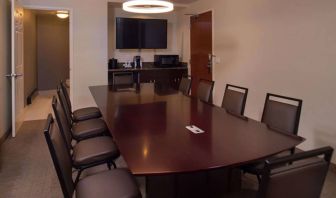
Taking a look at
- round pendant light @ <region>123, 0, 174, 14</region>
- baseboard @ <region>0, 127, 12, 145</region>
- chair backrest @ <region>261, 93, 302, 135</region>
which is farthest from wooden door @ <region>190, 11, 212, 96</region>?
baseboard @ <region>0, 127, 12, 145</region>

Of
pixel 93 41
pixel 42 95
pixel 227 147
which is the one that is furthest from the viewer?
pixel 42 95

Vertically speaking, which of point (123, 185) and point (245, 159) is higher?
point (245, 159)

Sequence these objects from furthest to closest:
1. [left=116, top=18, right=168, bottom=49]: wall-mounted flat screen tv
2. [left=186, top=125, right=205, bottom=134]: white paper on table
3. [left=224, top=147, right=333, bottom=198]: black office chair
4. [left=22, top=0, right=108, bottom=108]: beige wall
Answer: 1. [left=116, top=18, right=168, bottom=49]: wall-mounted flat screen tv
2. [left=22, top=0, right=108, bottom=108]: beige wall
3. [left=186, top=125, right=205, bottom=134]: white paper on table
4. [left=224, top=147, right=333, bottom=198]: black office chair

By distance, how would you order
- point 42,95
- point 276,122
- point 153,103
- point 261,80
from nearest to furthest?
1. point 276,122
2. point 153,103
3. point 261,80
4. point 42,95

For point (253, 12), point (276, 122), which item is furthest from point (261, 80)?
point (276, 122)

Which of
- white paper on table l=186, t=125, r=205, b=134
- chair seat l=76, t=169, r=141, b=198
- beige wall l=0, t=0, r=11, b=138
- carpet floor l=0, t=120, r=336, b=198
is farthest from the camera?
beige wall l=0, t=0, r=11, b=138

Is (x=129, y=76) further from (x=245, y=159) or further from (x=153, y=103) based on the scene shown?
(x=245, y=159)

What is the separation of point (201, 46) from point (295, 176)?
488cm

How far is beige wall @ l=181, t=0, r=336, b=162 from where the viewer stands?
309 centimetres

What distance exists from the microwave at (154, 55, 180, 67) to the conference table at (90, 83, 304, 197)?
3.59 m

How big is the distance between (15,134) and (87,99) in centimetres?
181

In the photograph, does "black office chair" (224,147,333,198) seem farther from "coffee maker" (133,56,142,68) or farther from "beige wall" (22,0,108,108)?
"coffee maker" (133,56,142,68)

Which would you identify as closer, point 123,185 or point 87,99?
point 123,185

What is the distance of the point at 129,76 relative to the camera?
5.02 meters
